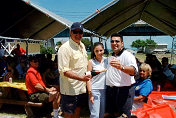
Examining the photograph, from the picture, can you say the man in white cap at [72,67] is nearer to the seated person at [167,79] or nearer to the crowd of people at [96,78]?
the crowd of people at [96,78]

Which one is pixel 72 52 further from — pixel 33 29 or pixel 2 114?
pixel 33 29

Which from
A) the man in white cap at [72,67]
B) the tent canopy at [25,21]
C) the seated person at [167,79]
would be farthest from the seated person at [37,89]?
the seated person at [167,79]

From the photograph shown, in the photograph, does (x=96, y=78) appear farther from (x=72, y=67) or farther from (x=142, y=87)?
(x=142, y=87)

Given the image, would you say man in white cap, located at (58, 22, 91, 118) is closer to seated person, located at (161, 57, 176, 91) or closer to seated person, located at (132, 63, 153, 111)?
seated person, located at (132, 63, 153, 111)

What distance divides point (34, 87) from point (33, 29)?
529 cm

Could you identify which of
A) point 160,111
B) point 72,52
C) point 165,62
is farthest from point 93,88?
point 165,62

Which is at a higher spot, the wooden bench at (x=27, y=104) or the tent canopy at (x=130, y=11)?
the tent canopy at (x=130, y=11)

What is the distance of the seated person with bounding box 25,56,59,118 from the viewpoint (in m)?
3.90

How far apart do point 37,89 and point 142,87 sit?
225 cm

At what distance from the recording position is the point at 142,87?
344 centimetres

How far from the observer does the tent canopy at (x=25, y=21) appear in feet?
19.1

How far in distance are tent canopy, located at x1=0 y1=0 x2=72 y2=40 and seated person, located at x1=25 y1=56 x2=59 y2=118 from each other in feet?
5.27

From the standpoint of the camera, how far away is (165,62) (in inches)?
224

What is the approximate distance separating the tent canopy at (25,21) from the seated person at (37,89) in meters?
1.60
